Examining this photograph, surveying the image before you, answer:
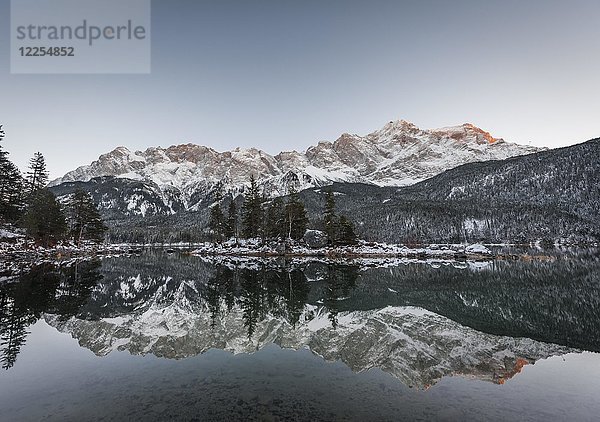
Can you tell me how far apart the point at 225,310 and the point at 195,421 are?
15.2 m

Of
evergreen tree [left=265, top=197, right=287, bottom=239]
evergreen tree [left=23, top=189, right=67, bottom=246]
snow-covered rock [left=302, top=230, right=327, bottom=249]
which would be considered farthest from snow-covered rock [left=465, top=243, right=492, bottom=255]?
evergreen tree [left=23, top=189, right=67, bottom=246]

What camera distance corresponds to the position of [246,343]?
677 inches

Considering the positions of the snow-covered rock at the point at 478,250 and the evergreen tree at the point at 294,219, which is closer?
the evergreen tree at the point at 294,219

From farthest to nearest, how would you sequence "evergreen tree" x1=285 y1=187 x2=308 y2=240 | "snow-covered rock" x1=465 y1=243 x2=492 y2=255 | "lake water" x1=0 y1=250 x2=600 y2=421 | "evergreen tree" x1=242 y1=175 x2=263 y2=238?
1. "evergreen tree" x1=242 y1=175 x2=263 y2=238
2. "snow-covered rock" x1=465 y1=243 x2=492 y2=255
3. "evergreen tree" x1=285 y1=187 x2=308 y2=240
4. "lake water" x1=0 y1=250 x2=600 y2=421

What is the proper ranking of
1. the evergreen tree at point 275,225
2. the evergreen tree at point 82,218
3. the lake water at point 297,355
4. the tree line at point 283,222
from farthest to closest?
the evergreen tree at point 275,225 → the evergreen tree at point 82,218 → the tree line at point 283,222 → the lake water at point 297,355

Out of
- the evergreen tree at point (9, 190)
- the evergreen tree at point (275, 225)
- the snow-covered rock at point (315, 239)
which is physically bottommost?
the snow-covered rock at point (315, 239)

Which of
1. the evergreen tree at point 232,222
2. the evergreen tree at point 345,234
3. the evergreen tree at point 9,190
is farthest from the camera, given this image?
the evergreen tree at point 232,222

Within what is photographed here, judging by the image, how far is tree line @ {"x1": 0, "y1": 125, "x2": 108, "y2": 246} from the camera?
6594 centimetres

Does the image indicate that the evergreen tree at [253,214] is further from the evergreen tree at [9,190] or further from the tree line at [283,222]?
the evergreen tree at [9,190]

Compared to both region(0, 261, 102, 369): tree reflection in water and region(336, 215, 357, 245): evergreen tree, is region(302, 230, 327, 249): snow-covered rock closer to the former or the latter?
region(336, 215, 357, 245): evergreen tree

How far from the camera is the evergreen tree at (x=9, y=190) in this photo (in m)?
63.5

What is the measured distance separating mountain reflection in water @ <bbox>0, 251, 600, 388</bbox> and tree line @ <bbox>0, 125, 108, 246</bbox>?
126ft

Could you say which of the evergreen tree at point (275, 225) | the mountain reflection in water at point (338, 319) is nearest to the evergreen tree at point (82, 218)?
the evergreen tree at point (275, 225)

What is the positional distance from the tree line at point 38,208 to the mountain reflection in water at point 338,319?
38537 mm
